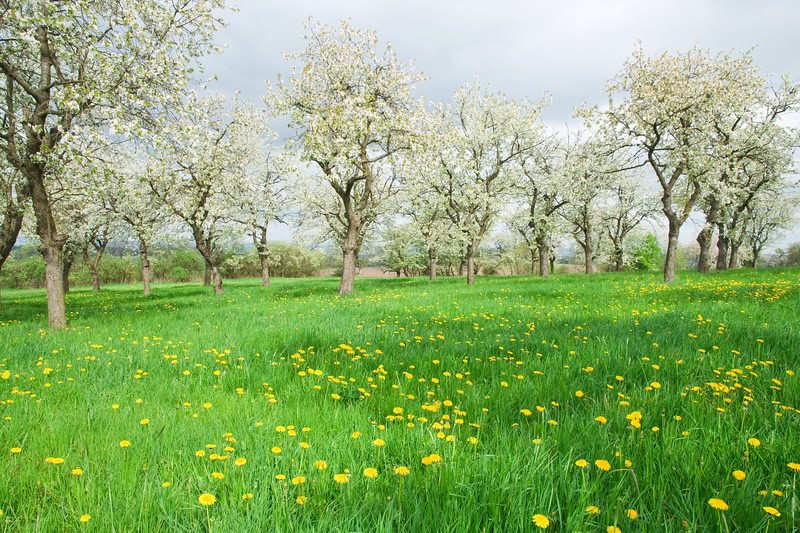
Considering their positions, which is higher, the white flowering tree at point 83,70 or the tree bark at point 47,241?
the white flowering tree at point 83,70

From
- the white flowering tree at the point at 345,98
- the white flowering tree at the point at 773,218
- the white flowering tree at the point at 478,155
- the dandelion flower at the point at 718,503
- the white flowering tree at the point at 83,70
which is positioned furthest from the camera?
the white flowering tree at the point at 773,218

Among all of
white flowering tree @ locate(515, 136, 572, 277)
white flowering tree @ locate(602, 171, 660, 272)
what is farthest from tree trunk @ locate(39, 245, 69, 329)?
white flowering tree @ locate(602, 171, 660, 272)

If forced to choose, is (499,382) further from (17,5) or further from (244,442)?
(17,5)

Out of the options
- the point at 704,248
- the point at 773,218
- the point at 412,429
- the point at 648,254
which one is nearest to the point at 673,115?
the point at 704,248

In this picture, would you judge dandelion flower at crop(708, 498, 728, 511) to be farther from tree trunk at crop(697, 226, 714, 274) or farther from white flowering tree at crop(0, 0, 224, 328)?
tree trunk at crop(697, 226, 714, 274)

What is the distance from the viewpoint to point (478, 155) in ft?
80.9

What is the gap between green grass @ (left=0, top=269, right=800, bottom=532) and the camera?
1869 mm

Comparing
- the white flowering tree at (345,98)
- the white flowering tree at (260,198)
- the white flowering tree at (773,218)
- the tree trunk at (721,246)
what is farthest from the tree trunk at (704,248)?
the white flowering tree at (260,198)

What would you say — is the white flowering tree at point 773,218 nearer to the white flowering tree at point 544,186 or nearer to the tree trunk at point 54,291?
the white flowering tree at point 544,186

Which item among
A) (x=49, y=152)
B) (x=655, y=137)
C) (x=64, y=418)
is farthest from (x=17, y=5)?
(x=655, y=137)

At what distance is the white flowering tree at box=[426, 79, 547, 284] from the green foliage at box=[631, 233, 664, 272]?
37216mm

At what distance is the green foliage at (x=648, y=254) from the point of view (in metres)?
54.0

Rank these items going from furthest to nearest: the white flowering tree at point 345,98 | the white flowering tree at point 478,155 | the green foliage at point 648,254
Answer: the green foliage at point 648,254 → the white flowering tree at point 478,155 → the white flowering tree at point 345,98

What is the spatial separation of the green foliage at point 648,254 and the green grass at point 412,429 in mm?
55265
